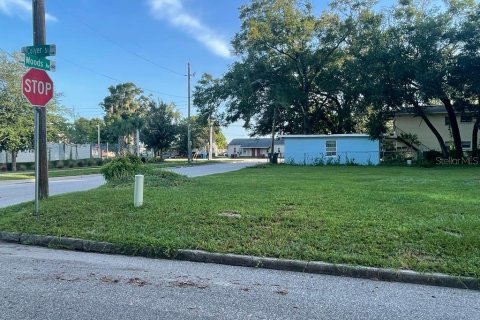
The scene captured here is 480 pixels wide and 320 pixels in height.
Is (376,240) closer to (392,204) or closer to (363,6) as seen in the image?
(392,204)

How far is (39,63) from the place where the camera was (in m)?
8.07

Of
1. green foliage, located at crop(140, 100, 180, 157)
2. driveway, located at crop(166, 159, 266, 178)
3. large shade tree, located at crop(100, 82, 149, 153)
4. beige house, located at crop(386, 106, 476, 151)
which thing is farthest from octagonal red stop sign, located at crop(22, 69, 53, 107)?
large shade tree, located at crop(100, 82, 149, 153)

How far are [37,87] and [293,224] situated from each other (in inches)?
222

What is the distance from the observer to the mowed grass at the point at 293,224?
18.4ft

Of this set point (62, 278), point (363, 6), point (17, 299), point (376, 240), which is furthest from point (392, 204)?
point (363, 6)

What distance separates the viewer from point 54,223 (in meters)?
7.57

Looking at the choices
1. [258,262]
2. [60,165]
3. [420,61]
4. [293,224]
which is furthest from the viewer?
[60,165]

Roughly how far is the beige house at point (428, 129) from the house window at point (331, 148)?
254 inches

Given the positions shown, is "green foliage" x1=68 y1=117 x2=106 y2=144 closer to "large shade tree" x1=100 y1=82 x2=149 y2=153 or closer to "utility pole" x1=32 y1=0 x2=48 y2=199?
"large shade tree" x1=100 y1=82 x2=149 y2=153

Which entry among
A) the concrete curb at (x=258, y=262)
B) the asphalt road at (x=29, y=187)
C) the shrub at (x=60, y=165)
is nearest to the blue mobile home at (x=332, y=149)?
the asphalt road at (x=29, y=187)

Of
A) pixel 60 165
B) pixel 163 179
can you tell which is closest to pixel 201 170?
pixel 60 165

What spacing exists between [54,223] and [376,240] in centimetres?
573

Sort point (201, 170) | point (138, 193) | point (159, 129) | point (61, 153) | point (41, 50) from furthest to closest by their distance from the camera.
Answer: point (159, 129), point (61, 153), point (201, 170), point (138, 193), point (41, 50)

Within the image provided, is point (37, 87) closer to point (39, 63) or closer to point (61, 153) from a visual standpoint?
point (39, 63)
